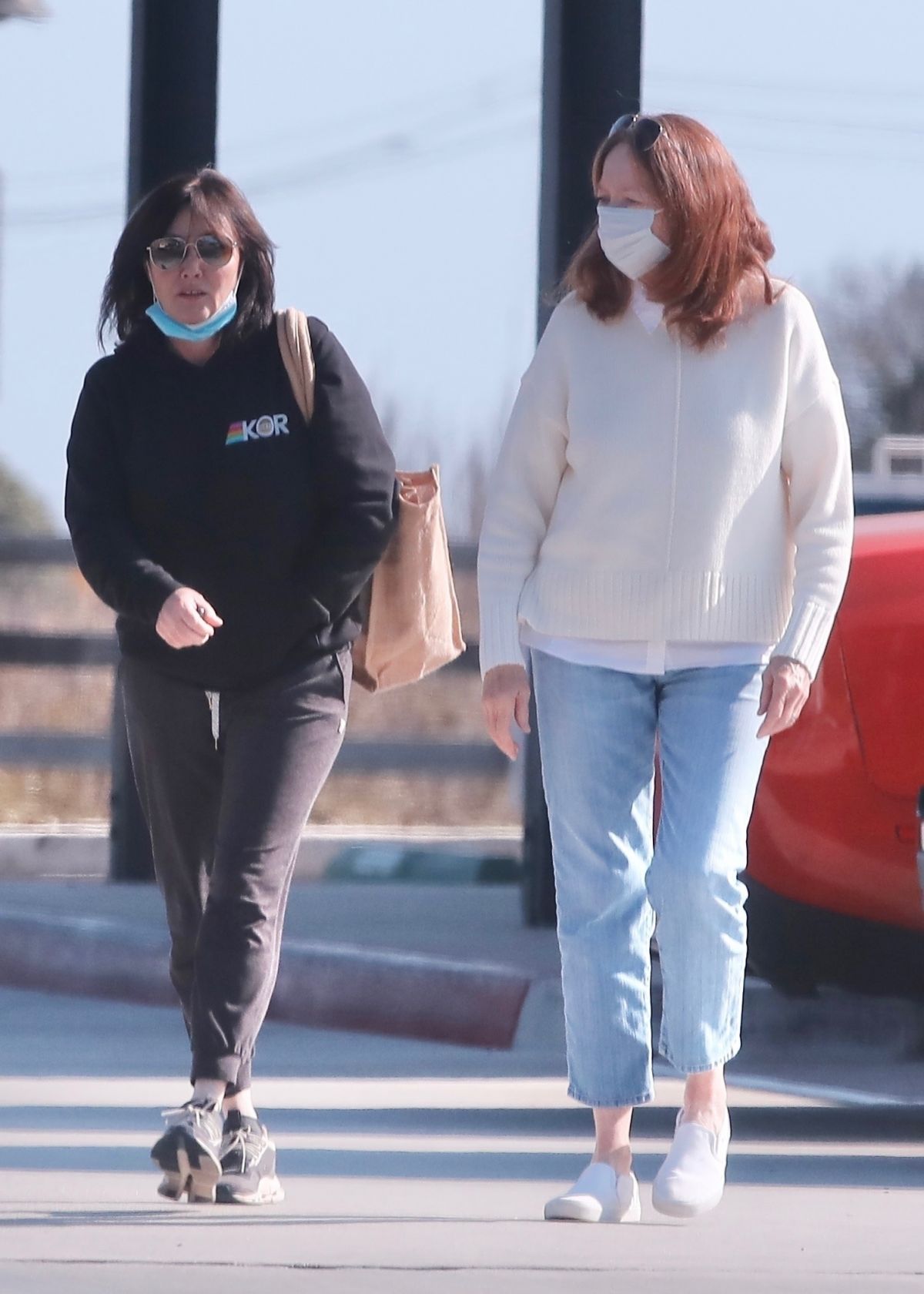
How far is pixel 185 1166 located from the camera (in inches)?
145

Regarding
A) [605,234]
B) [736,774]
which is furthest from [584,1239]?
[605,234]

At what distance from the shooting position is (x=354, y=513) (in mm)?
3805

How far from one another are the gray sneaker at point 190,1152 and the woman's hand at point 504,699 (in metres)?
0.75

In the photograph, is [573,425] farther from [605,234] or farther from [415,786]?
[415,786]

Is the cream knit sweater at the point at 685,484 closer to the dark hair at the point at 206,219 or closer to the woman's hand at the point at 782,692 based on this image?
the woman's hand at the point at 782,692

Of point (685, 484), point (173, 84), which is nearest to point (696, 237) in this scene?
point (685, 484)

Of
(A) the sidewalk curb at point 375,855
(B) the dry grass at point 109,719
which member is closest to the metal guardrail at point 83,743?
(B) the dry grass at point 109,719

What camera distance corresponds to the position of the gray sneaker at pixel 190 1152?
367cm

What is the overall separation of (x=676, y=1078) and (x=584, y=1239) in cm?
162

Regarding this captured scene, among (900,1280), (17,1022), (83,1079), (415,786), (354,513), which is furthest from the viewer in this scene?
(415,786)

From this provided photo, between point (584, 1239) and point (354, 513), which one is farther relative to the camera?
point (354, 513)

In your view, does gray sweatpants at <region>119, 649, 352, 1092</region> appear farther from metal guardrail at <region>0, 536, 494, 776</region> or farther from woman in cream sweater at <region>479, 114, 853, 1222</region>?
metal guardrail at <region>0, 536, 494, 776</region>

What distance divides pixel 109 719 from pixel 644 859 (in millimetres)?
4353

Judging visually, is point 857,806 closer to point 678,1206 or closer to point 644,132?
point 678,1206
